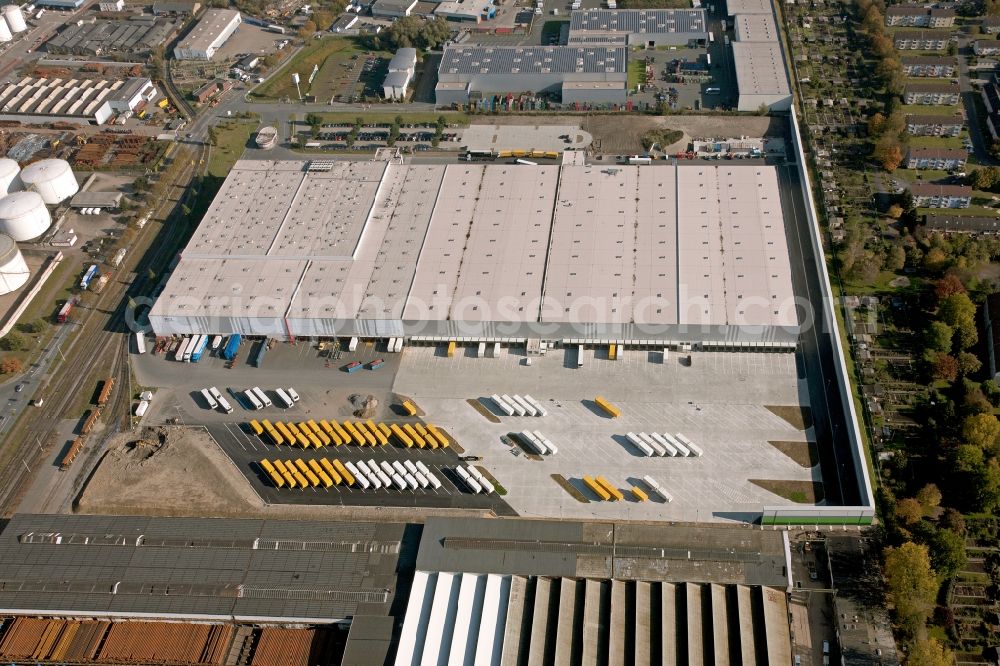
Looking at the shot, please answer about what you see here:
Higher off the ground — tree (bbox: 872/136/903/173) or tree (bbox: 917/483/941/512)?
tree (bbox: 872/136/903/173)

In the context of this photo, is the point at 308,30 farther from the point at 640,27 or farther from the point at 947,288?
the point at 947,288

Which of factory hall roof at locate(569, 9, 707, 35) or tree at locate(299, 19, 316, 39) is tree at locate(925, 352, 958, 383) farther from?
tree at locate(299, 19, 316, 39)

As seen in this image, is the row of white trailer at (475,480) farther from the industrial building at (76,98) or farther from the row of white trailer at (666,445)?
the industrial building at (76,98)

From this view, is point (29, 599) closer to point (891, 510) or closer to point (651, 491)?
point (651, 491)

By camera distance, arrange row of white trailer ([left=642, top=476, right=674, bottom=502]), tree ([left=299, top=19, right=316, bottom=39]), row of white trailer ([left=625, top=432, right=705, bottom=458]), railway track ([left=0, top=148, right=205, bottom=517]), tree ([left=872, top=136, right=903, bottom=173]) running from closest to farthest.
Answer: row of white trailer ([left=642, top=476, right=674, bottom=502]) < row of white trailer ([left=625, top=432, right=705, bottom=458]) < railway track ([left=0, top=148, right=205, bottom=517]) < tree ([left=872, top=136, right=903, bottom=173]) < tree ([left=299, top=19, right=316, bottom=39])

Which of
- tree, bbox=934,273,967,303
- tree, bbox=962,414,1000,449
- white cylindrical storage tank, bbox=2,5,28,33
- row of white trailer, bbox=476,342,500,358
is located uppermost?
white cylindrical storage tank, bbox=2,5,28,33

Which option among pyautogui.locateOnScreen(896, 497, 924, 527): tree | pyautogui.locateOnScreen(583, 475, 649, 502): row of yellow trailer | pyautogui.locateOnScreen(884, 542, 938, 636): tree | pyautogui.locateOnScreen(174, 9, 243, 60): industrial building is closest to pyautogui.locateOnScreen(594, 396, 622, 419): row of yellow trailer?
pyautogui.locateOnScreen(583, 475, 649, 502): row of yellow trailer

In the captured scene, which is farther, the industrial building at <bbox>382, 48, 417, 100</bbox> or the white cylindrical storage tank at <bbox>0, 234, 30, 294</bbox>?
the industrial building at <bbox>382, 48, 417, 100</bbox>

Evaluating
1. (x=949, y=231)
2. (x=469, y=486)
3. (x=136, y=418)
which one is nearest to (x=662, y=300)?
(x=469, y=486)
